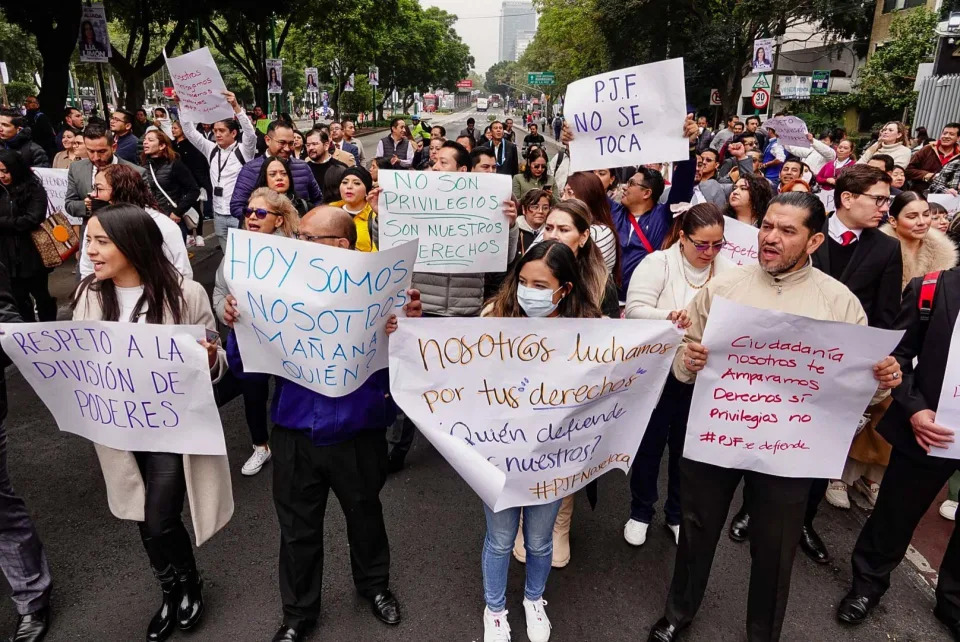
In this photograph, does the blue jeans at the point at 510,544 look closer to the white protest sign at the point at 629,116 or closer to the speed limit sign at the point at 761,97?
the white protest sign at the point at 629,116

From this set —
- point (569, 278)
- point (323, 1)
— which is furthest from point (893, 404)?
point (323, 1)

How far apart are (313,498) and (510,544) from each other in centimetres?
83

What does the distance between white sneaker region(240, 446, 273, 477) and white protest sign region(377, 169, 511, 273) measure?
64.9 inches

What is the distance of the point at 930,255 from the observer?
12.9 feet

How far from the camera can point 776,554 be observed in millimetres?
2572

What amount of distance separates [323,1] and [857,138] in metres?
20.2

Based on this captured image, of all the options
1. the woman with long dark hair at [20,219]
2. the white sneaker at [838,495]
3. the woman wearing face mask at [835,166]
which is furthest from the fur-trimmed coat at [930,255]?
the woman with long dark hair at [20,219]

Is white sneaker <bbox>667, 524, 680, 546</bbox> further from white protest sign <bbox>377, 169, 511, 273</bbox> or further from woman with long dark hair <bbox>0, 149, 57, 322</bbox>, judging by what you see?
woman with long dark hair <bbox>0, 149, 57, 322</bbox>

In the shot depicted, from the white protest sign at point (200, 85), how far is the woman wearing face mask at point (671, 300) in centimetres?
516

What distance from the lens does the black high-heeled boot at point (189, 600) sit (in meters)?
2.85

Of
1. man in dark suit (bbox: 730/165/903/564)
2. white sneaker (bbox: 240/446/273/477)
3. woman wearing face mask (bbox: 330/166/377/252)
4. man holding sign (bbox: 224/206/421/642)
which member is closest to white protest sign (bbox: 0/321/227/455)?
man holding sign (bbox: 224/206/421/642)

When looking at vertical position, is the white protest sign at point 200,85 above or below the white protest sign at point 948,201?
above

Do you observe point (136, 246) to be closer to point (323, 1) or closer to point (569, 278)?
point (569, 278)

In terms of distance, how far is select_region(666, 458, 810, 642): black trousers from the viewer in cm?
256
